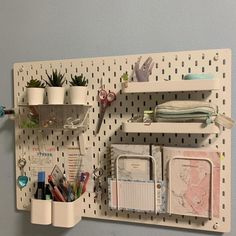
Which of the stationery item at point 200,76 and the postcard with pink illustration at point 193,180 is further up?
the stationery item at point 200,76

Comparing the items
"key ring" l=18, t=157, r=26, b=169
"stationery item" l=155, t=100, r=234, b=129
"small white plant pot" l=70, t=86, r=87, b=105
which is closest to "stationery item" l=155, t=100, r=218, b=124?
"stationery item" l=155, t=100, r=234, b=129

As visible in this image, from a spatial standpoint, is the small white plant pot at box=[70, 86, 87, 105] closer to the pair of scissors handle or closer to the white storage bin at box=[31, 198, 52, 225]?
the pair of scissors handle

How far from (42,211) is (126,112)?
1.32ft

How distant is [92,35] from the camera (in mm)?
995

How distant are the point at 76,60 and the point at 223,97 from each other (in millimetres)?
475

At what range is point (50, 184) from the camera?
97 centimetres

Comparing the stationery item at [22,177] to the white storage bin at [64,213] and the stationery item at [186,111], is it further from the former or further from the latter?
the stationery item at [186,111]

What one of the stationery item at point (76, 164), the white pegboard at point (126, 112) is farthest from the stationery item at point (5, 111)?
the stationery item at point (76, 164)

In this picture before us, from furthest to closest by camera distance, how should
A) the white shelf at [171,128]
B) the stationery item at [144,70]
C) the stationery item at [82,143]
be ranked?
the stationery item at [82,143] → the stationery item at [144,70] → the white shelf at [171,128]

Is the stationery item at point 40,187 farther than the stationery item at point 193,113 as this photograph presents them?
Yes

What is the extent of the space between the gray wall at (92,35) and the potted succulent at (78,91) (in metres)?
0.12

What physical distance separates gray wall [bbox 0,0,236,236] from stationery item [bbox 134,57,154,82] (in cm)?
5

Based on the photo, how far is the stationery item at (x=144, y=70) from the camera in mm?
878

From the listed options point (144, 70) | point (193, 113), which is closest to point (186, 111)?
point (193, 113)
